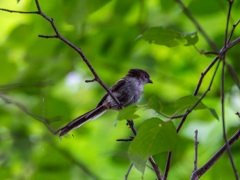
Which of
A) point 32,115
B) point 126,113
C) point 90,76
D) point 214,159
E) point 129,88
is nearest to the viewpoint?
point 126,113

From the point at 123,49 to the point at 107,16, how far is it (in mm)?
248

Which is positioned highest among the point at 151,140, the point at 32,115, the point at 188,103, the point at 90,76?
the point at 188,103

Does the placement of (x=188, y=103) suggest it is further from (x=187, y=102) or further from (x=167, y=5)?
(x=167, y=5)

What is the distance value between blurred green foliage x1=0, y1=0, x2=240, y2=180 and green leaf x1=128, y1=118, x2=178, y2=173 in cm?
98

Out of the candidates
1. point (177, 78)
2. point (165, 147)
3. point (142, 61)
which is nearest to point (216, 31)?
point (177, 78)

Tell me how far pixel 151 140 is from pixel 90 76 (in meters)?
1.21

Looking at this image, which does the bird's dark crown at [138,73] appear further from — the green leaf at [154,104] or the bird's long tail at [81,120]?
the green leaf at [154,104]

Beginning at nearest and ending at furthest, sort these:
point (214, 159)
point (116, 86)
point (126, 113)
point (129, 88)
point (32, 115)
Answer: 1. point (126, 113)
2. point (214, 159)
3. point (32, 115)
4. point (116, 86)
5. point (129, 88)

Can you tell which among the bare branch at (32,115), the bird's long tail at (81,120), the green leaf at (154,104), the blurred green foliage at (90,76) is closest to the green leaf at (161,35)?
the green leaf at (154,104)

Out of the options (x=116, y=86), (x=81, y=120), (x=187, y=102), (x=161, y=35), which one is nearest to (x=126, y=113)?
(x=187, y=102)

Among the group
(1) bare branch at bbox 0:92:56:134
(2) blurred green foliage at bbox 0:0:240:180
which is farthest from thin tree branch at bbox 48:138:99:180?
(1) bare branch at bbox 0:92:56:134

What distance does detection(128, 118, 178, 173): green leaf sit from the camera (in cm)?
79

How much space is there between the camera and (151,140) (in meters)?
0.81

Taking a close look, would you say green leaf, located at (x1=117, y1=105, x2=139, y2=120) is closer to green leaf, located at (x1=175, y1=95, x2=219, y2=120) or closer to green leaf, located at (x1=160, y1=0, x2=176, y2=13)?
green leaf, located at (x1=175, y1=95, x2=219, y2=120)
